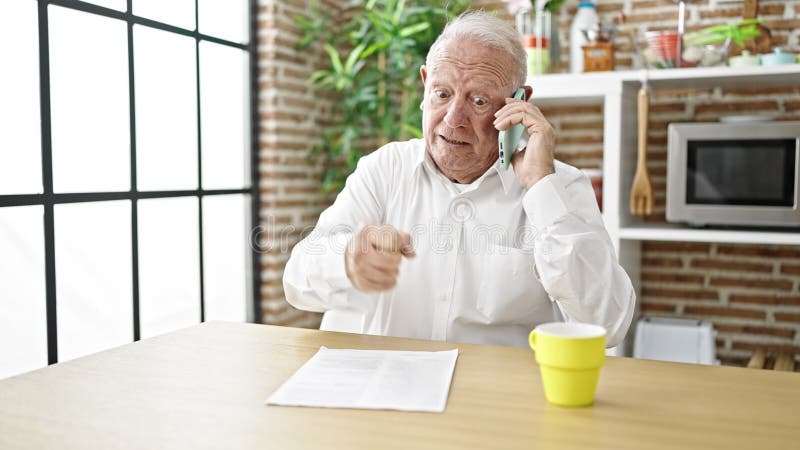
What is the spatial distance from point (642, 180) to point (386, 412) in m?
2.16

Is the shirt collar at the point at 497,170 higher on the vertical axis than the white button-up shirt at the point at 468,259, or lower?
higher

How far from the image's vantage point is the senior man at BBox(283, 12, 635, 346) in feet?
4.96

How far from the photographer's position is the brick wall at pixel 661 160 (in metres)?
3.02

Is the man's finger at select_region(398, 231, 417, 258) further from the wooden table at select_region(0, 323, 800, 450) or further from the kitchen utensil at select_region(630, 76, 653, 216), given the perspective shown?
the kitchen utensil at select_region(630, 76, 653, 216)

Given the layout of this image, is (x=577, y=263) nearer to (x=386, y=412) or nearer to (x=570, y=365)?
(x=570, y=365)

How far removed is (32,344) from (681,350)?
2419mm

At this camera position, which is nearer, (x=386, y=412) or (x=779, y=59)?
(x=386, y=412)

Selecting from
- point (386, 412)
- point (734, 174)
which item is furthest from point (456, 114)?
point (734, 174)

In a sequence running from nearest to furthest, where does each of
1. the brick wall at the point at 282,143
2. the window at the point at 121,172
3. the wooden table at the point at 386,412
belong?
the wooden table at the point at 386,412 < the window at the point at 121,172 < the brick wall at the point at 282,143

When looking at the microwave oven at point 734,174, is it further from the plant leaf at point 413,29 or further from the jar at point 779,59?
the plant leaf at point 413,29

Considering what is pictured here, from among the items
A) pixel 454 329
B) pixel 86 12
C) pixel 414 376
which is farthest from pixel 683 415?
pixel 86 12

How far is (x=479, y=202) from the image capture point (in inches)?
71.8

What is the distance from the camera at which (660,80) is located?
9.05 ft

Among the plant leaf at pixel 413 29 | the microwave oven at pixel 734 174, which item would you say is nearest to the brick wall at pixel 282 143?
the plant leaf at pixel 413 29
